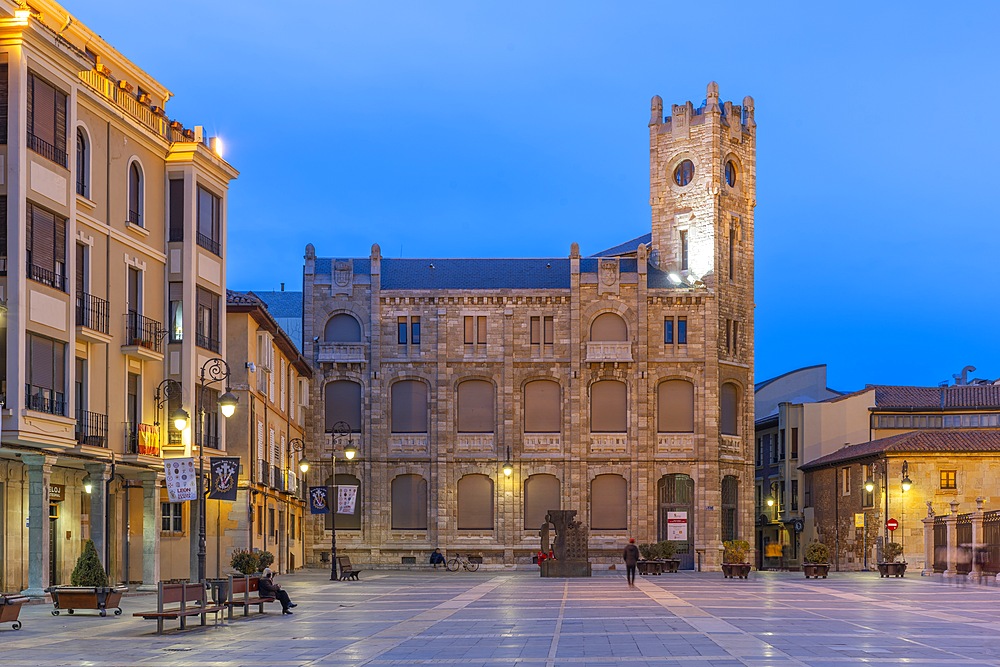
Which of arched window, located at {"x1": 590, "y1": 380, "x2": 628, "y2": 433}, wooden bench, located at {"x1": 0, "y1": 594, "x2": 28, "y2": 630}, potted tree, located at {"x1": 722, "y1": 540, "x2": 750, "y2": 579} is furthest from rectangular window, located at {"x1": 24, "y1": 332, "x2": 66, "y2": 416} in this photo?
arched window, located at {"x1": 590, "y1": 380, "x2": 628, "y2": 433}

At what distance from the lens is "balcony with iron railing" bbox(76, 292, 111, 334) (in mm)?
39219

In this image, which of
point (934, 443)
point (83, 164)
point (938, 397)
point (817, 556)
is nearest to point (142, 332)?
point (83, 164)

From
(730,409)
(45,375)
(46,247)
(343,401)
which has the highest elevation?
(46,247)

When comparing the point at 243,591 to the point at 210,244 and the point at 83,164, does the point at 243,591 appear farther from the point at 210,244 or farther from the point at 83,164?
the point at 210,244

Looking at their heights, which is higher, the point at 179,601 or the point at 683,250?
the point at 683,250

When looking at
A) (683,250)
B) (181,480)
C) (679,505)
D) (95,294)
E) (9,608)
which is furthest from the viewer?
(683,250)

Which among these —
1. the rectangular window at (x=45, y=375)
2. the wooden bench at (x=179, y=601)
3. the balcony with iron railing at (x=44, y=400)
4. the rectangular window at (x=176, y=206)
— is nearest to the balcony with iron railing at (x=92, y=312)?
the rectangular window at (x=45, y=375)

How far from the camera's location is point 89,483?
4041 cm

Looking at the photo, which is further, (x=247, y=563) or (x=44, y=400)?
(x=247, y=563)

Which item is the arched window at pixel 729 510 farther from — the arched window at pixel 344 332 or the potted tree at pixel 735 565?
the arched window at pixel 344 332

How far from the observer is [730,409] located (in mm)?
77562

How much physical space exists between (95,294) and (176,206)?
6.70 meters

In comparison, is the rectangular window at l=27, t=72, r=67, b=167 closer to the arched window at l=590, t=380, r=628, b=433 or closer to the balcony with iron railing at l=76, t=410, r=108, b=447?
the balcony with iron railing at l=76, t=410, r=108, b=447

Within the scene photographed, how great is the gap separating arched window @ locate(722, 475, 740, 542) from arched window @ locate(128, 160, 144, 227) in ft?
137
